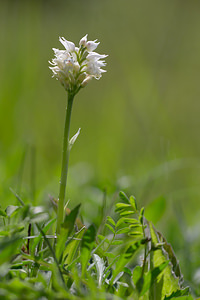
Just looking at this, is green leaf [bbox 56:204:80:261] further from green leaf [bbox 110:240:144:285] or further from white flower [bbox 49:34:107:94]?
white flower [bbox 49:34:107:94]

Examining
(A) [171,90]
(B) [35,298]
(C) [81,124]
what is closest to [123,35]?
(A) [171,90]

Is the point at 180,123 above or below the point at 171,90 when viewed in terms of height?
below

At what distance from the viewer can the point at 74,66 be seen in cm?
67

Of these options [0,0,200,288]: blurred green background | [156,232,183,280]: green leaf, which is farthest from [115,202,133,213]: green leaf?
[0,0,200,288]: blurred green background

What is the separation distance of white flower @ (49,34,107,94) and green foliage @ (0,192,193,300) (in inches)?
7.7

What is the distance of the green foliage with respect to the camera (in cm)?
46

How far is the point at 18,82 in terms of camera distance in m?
2.16

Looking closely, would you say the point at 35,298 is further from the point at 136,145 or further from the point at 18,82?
the point at 136,145

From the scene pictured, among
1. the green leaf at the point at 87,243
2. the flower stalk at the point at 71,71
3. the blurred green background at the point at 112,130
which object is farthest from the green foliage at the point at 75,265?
the blurred green background at the point at 112,130

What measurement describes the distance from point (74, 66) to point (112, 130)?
6.24ft

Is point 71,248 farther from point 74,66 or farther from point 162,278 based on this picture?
point 74,66

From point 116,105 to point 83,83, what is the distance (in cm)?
205

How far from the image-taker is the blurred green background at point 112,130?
1.46 m

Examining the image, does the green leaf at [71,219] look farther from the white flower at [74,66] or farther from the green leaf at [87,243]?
the white flower at [74,66]
